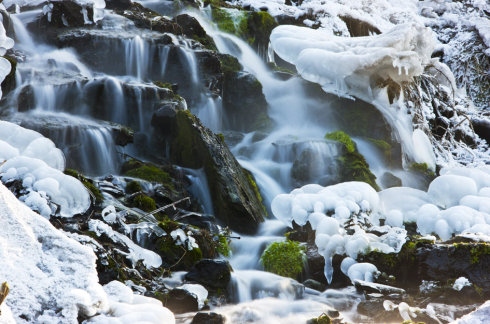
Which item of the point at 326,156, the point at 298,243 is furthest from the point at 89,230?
the point at 326,156

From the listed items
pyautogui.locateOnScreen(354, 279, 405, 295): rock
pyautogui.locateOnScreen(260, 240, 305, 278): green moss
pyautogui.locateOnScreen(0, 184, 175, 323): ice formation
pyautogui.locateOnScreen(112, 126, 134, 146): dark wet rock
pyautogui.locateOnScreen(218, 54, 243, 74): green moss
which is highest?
pyautogui.locateOnScreen(218, 54, 243, 74): green moss

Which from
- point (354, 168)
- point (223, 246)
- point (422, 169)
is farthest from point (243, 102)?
point (223, 246)

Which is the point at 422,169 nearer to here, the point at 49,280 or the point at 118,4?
the point at 118,4

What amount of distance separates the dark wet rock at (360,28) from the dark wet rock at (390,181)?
25.2 feet

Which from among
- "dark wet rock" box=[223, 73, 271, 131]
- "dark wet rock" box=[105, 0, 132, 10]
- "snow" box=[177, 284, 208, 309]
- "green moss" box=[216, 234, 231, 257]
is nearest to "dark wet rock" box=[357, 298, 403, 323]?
"snow" box=[177, 284, 208, 309]

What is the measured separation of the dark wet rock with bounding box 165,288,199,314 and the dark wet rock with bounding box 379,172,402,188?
6235mm

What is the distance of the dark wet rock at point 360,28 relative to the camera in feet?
49.9

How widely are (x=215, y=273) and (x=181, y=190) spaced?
2.43 meters

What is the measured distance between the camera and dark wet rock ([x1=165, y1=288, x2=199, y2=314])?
3.75 meters

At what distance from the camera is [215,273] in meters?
4.35

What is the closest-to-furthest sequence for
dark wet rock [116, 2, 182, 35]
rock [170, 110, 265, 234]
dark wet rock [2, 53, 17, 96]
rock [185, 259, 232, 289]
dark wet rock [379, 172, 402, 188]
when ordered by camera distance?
1. rock [185, 259, 232, 289]
2. rock [170, 110, 265, 234]
3. dark wet rock [2, 53, 17, 96]
4. dark wet rock [379, 172, 402, 188]
5. dark wet rock [116, 2, 182, 35]

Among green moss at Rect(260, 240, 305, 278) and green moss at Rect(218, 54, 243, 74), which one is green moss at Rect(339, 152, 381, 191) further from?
green moss at Rect(218, 54, 243, 74)

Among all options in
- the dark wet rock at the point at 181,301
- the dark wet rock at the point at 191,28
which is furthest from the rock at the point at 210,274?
the dark wet rock at the point at 191,28

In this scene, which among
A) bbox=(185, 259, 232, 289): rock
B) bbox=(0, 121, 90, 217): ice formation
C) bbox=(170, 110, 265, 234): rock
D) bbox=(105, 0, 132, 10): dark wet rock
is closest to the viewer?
bbox=(0, 121, 90, 217): ice formation
